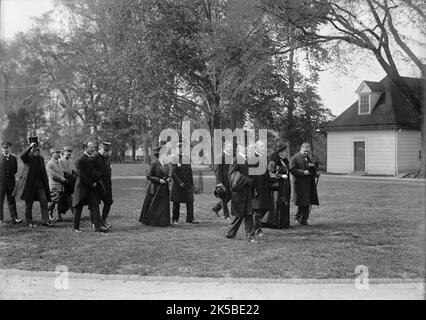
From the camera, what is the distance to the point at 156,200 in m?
12.1

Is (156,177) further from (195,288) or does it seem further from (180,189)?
(195,288)

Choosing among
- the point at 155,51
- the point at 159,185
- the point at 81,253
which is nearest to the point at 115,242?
the point at 81,253

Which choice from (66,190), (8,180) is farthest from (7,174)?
(66,190)

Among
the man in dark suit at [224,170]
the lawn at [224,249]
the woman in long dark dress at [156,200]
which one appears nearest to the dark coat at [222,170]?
the man in dark suit at [224,170]

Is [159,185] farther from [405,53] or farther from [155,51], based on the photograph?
[405,53]

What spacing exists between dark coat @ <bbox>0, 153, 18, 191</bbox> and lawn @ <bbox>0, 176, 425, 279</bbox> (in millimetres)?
1032

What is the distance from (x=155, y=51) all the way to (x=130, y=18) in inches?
71.1

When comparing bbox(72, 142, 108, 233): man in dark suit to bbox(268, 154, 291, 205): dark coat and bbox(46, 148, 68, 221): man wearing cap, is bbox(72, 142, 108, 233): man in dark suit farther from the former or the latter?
bbox(268, 154, 291, 205): dark coat

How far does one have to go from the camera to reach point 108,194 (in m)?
11.4

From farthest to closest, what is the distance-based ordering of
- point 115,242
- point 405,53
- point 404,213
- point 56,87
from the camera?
point 56,87 < point 405,53 < point 404,213 < point 115,242

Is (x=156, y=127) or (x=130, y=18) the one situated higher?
(x=130, y=18)

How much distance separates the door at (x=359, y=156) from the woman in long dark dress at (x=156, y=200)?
26050 millimetres

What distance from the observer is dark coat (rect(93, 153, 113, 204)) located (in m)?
11.1

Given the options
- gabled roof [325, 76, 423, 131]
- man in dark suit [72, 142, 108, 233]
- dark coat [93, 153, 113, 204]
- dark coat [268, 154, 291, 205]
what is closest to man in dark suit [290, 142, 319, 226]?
Answer: dark coat [268, 154, 291, 205]
